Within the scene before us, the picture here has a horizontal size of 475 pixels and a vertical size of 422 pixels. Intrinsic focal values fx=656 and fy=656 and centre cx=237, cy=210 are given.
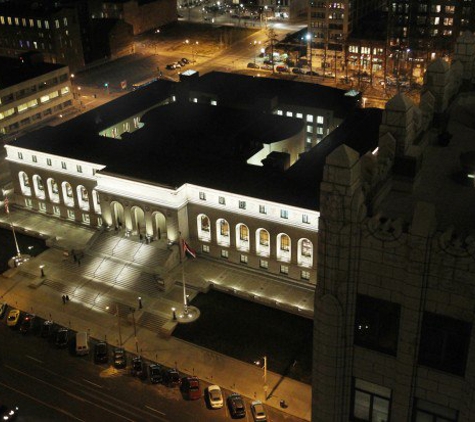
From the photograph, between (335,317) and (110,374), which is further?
(110,374)

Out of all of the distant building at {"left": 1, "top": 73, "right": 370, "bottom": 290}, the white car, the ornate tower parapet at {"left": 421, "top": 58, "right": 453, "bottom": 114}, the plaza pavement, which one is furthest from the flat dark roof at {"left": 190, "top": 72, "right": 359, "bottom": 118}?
the ornate tower parapet at {"left": 421, "top": 58, "right": 453, "bottom": 114}

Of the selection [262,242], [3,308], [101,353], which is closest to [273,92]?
[262,242]

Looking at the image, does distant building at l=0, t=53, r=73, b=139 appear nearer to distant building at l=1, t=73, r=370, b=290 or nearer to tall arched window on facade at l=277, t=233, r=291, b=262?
distant building at l=1, t=73, r=370, b=290

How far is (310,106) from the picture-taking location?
5807 inches

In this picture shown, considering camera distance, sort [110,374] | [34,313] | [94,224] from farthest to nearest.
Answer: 1. [94,224]
2. [34,313]
3. [110,374]

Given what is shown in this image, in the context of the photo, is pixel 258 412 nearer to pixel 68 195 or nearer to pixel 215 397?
pixel 215 397

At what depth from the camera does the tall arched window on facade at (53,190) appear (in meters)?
129

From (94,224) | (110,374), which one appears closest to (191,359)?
(110,374)

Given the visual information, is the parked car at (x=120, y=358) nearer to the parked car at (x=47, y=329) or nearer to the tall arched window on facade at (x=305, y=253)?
the parked car at (x=47, y=329)

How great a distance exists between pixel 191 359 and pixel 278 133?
186 ft

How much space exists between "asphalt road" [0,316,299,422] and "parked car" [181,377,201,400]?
70 cm

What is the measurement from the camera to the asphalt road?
275ft

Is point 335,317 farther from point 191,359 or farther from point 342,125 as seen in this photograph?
point 342,125

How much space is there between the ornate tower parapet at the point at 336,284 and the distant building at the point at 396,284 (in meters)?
0.05
